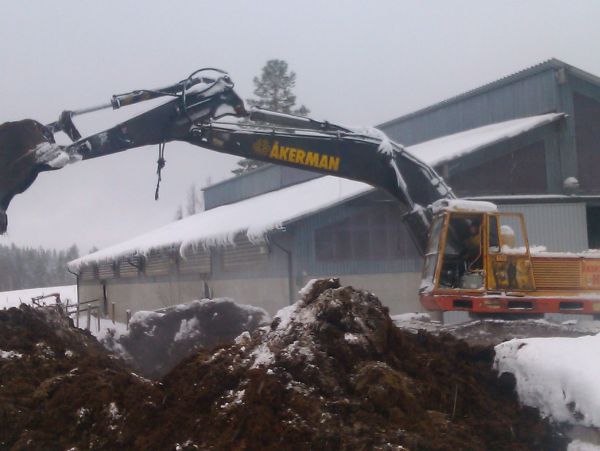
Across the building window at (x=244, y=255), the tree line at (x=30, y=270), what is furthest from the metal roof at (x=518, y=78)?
the tree line at (x=30, y=270)

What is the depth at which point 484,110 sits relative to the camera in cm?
2172

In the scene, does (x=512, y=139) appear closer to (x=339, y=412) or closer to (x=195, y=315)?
(x=195, y=315)

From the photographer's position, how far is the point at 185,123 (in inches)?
406

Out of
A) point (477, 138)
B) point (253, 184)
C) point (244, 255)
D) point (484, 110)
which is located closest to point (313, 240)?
point (244, 255)

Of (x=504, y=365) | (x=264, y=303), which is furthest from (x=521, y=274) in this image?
(x=264, y=303)

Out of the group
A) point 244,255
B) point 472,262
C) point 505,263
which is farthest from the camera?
point 244,255

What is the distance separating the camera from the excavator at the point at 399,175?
397 inches

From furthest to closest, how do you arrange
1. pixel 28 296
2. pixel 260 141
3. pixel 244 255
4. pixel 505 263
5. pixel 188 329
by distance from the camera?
pixel 28 296 < pixel 244 255 < pixel 188 329 < pixel 260 141 < pixel 505 263

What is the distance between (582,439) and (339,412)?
156 centimetres

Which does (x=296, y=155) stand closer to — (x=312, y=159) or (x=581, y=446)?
(x=312, y=159)

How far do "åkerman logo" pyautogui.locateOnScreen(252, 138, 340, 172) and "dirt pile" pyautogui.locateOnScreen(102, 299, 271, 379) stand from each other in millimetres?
2773

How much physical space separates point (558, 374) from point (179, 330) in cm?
865

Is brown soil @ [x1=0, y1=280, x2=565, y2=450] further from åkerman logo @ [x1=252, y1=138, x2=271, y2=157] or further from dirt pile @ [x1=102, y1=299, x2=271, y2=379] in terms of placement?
dirt pile @ [x1=102, y1=299, x2=271, y2=379]

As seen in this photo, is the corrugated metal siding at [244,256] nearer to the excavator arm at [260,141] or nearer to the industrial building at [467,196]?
the industrial building at [467,196]
